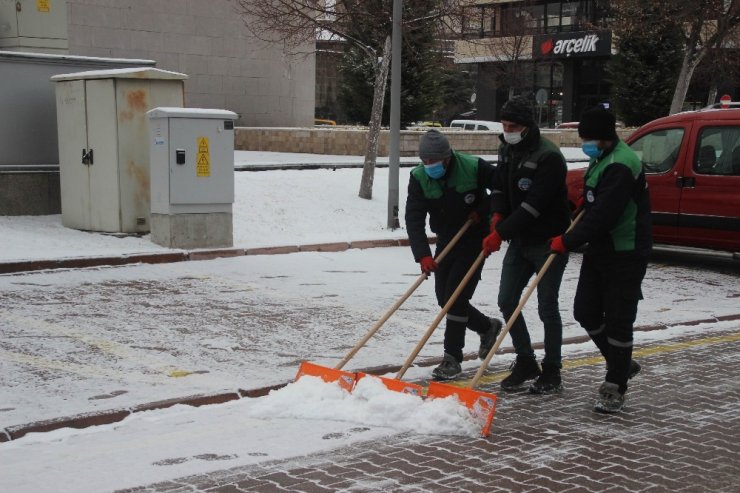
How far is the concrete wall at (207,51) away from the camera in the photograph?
23.3 metres

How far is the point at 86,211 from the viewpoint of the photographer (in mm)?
12289

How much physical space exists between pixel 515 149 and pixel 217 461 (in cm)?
269

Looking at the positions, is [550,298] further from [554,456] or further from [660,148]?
[660,148]

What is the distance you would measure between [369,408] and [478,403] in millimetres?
641

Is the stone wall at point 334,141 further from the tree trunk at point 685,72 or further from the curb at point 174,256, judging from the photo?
the curb at point 174,256

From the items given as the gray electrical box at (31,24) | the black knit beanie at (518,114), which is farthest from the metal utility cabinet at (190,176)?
the black knit beanie at (518,114)

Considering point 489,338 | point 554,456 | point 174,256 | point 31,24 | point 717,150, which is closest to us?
point 554,456

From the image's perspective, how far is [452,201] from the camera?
6.39m

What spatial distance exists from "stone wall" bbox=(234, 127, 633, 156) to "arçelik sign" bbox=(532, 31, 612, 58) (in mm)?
24852

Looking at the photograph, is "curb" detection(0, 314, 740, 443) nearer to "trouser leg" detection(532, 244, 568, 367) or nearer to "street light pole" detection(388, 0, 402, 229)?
"trouser leg" detection(532, 244, 568, 367)

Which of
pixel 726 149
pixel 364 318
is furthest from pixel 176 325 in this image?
pixel 726 149

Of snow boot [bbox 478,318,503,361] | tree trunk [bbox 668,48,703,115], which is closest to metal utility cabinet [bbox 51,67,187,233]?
snow boot [bbox 478,318,503,361]

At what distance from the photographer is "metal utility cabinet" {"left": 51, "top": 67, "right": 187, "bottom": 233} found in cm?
1205

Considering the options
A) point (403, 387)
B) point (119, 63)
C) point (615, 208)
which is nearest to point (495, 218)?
point (615, 208)
